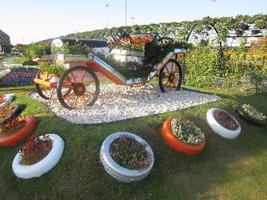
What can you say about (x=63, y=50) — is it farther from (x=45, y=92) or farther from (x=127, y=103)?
(x=45, y=92)

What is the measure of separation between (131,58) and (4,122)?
4.19 m

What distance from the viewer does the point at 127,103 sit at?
8.40m

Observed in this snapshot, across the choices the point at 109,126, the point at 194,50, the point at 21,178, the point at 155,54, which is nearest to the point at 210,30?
the point at 194,50

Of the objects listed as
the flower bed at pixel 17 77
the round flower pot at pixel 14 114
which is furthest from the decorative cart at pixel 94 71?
the flower bed at pixel 17 77

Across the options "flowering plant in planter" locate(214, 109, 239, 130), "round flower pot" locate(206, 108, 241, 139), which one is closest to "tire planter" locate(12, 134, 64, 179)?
"round flower pot" locate(206, 108, 241, 139)

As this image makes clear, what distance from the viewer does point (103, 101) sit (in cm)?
857

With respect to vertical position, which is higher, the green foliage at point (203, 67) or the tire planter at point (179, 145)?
the tire planter at point (179, 145)

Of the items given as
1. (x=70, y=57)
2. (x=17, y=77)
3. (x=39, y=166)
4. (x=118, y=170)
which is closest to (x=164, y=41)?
(x=70, y=57)

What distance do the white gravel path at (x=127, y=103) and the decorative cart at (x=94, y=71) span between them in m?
0.31

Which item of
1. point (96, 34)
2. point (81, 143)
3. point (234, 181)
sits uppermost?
point (81, 143)

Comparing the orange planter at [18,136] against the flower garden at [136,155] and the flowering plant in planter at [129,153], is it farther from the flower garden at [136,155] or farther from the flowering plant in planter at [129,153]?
the flowering plant in planter at [129,153]

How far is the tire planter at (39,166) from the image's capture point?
540 centimetres

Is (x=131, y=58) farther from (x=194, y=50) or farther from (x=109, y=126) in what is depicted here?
(x=194, y=50)

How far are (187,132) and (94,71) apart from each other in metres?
3.58
